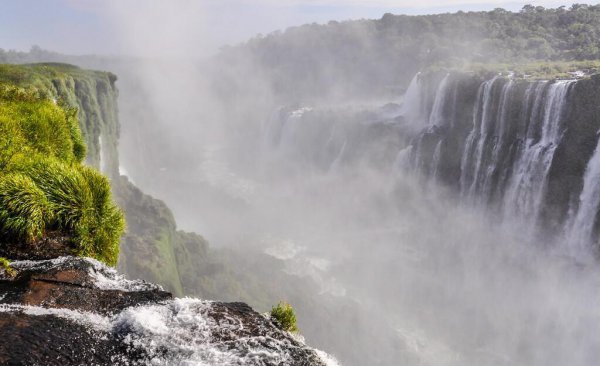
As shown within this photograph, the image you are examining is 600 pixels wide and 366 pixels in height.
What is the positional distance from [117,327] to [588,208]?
41.6m

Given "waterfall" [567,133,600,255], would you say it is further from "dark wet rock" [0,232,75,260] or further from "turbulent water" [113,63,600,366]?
"dark wet rock" [0,232,75,260]

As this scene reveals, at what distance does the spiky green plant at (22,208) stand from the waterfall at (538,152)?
136 feet

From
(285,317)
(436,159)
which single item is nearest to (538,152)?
(436,159)

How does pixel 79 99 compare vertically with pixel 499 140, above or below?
above

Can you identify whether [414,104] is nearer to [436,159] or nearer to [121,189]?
[436,159]

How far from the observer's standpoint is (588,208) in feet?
120

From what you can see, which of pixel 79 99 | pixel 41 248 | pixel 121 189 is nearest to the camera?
pixel 41 248

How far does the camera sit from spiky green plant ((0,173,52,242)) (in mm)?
8383

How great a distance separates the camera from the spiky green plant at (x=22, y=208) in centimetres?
838

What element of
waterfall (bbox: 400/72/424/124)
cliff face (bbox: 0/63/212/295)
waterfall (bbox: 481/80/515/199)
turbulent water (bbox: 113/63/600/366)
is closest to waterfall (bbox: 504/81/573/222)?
turbulent water (bbox: 113/63/600/366)

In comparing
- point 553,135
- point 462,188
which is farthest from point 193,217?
point 553,135

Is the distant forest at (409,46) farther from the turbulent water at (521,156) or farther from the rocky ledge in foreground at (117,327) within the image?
the rocky ledge in foreground at (117,327)

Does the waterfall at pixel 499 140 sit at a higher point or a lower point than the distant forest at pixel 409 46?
lower

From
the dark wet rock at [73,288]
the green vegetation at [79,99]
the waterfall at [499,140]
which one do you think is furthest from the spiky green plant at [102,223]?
the waterfall at [499,140]
